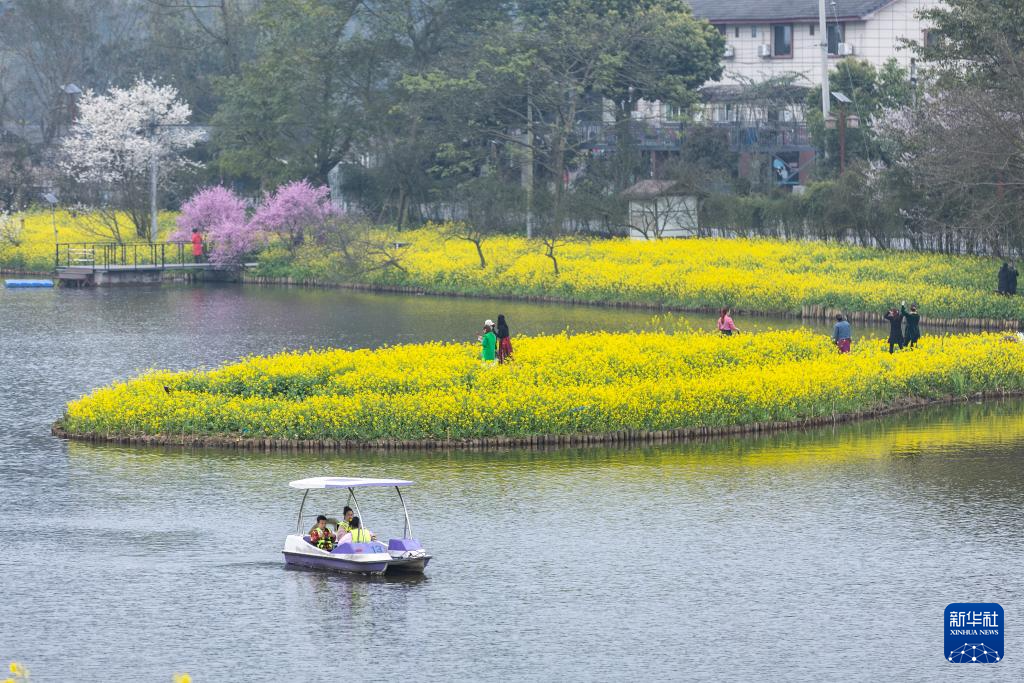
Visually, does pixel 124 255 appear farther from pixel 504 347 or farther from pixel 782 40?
pixel 504 347

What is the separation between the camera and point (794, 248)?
78.8m

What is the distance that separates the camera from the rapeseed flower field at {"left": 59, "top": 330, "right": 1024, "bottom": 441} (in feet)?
126

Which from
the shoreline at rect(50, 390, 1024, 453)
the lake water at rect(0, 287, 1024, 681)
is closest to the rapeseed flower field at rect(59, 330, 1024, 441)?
the shoreline at rect(50, 390, 1024, 453)

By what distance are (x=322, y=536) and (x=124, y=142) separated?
85040mm

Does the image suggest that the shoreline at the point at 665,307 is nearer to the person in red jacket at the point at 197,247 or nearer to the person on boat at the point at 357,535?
the person in red jacket at the point at 197,247

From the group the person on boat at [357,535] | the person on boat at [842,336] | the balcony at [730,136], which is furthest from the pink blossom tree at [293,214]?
the person on boat at [357,535]

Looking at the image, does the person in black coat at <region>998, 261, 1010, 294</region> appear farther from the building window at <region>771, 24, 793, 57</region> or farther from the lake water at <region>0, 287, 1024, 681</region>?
the building window at <region>771, 24, 793, 57</region>

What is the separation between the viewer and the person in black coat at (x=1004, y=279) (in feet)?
211

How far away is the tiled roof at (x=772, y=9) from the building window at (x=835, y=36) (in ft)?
3.61

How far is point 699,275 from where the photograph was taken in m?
73.4

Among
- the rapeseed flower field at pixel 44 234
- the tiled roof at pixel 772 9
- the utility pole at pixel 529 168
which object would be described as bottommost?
the rapeseed flower field at pixel 44 234

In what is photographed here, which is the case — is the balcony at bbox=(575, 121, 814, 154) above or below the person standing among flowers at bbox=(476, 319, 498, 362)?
above

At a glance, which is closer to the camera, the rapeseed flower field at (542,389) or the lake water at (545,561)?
the lake water at (545,561)

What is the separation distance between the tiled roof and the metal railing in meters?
43.2
